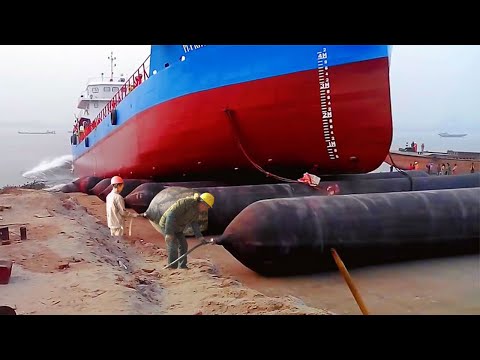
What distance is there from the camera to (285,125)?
19.7ft

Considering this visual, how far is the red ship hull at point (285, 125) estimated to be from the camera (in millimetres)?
5734

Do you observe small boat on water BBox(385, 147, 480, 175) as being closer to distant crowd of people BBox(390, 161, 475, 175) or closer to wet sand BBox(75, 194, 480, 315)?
distant crowd of people BBox(390, 161, 475, 175)

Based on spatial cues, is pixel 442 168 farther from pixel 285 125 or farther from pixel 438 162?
pixel 285 125

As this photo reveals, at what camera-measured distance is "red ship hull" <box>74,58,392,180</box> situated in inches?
226

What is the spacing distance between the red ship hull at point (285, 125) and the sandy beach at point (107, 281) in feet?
6.04

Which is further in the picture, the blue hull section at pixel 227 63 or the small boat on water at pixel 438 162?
the small boat on water at pixel 438 162

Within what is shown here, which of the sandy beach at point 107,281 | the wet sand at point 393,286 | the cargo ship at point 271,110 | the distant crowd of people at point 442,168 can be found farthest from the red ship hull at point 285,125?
the distant crowd of people at point 442,168

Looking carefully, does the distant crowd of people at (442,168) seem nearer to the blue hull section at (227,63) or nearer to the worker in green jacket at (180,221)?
the blue hull section at (227,63)

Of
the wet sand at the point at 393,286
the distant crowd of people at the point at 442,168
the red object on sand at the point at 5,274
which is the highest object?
the distant crowd of people at the point at 442,168

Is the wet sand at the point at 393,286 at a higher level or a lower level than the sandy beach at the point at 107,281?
lower

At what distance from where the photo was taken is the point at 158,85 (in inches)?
293

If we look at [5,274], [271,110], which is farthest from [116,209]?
[271,110]

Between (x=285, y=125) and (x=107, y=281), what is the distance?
3.57 metres
